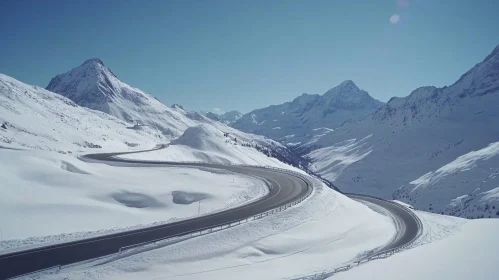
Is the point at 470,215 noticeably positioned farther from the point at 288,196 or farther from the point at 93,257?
the point at 93,257

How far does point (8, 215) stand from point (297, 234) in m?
30.0

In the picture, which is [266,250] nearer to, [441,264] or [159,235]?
[159,235]

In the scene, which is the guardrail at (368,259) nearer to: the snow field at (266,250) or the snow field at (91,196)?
the snow field at (266,250)

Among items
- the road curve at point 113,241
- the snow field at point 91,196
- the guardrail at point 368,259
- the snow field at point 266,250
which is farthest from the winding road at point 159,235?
the snow field at point 266,250

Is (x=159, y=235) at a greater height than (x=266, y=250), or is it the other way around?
(x=159, y=235)

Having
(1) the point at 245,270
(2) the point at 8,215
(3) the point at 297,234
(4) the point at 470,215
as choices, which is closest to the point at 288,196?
(3) the point at 297,234

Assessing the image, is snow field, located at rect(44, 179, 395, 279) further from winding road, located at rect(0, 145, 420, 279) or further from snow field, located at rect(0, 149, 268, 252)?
snow field, located at rect(0, 149, 268, 252)

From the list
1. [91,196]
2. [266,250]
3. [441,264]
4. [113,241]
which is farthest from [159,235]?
[441,264]

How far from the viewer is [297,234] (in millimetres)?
37844

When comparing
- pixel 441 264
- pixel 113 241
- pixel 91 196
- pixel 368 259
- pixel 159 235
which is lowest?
pixel 368 259

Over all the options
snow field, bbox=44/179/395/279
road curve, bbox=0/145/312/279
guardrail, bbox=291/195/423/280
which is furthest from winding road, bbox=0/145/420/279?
snow field, bbox=44/179/395/279

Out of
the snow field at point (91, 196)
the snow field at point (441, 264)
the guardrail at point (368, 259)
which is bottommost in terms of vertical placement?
the guardrail at point (368, 259)

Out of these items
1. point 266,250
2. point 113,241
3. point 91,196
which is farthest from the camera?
point 91,196

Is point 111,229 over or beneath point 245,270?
over
